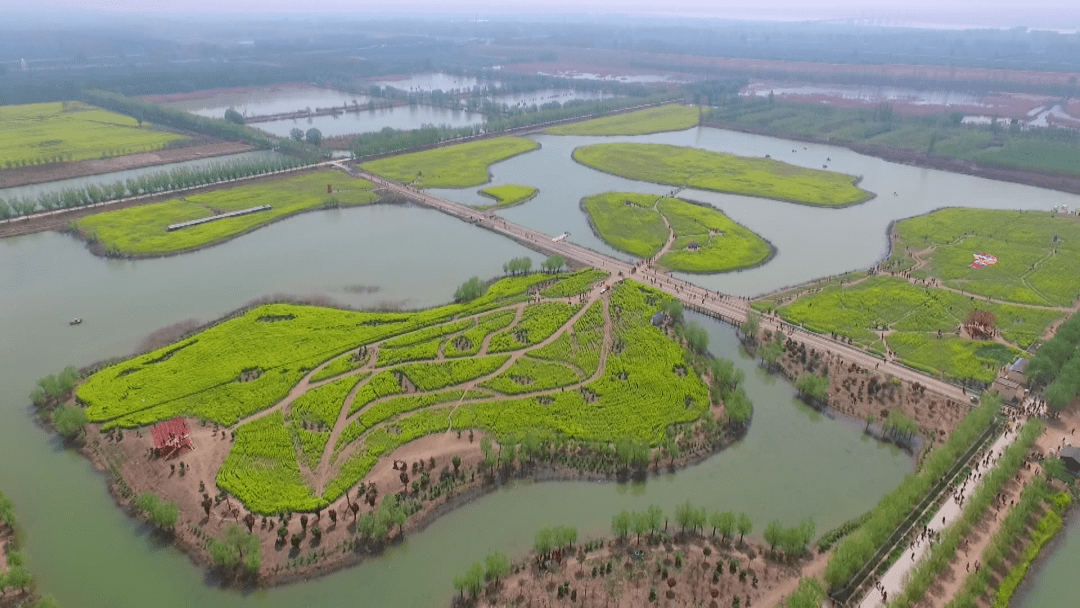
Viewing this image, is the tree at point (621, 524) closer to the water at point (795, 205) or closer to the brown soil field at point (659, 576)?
the brown soil field at point (659, 576)

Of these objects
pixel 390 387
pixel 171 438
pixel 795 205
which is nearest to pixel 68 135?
pixel 171 438

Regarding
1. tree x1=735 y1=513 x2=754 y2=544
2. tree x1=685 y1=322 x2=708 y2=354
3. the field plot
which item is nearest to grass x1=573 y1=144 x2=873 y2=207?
the field plot

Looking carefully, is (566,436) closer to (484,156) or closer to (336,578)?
(336,578)

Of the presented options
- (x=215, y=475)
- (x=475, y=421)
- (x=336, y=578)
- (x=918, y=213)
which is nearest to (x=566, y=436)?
(x=475, y=421)

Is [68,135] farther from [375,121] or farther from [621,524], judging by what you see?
[621,524]

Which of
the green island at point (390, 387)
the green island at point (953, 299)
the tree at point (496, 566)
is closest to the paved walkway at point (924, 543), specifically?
the green island at point (953, 299)

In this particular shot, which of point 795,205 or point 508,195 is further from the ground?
point 508,195
